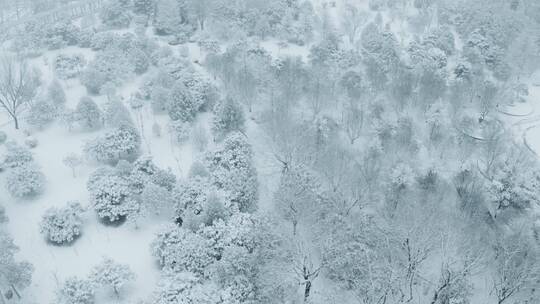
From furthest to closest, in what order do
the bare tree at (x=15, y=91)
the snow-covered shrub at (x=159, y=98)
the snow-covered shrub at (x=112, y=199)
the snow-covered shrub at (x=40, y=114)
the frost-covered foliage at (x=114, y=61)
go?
the frost-covered foliage at (x=114, y=61)
the snow-covered shrub at (x=159, y=98)
the snow-covered shrub at (x=40, y=114)
the bare tree at (x=15, y=91)
the snow-covered shrub at (x=112, y=199)

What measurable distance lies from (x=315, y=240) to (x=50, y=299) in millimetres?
17980

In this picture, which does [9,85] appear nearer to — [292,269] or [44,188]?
[44,188]

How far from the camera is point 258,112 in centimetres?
4569

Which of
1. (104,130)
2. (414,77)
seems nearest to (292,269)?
(104,130)

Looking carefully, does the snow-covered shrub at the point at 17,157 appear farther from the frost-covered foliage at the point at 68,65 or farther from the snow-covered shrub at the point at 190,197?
the frost-covered foliage at the point at 68,65

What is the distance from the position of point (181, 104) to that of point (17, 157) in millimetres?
15068

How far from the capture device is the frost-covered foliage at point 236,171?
34.1 meters

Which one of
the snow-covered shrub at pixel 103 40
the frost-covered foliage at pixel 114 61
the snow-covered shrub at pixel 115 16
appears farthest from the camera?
the snow-covered shrub at pixel 115 16

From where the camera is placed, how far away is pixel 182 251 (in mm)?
29125

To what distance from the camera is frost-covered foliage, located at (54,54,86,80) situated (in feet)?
168

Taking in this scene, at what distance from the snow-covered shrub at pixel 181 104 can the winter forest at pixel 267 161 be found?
0.47 feet

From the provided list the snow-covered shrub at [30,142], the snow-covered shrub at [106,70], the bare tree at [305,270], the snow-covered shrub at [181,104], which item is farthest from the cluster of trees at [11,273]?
the snow-covered shrub at [106,70]

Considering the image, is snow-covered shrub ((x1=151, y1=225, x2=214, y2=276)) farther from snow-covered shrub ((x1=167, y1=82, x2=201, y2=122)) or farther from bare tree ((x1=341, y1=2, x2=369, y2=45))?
bare tree ((x1=341, y1=2, x2=369, y2=45))

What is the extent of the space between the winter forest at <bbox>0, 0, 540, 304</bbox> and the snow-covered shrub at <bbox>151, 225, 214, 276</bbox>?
0.42 ft
